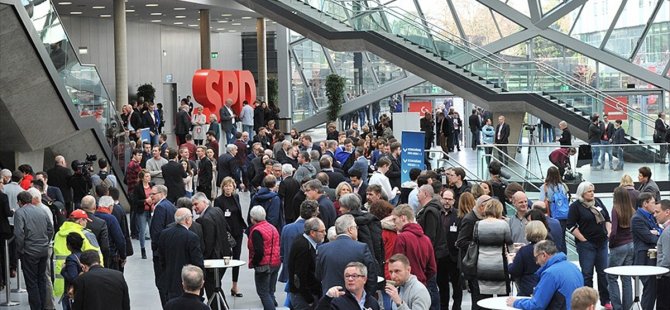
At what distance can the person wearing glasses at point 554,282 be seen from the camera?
1012cm

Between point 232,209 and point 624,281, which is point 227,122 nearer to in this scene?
point 232,209

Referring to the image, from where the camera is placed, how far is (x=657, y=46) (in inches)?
1673

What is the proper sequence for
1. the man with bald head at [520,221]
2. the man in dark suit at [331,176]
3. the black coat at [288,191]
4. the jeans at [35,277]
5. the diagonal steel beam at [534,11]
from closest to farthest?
the man with bald head at [520,221], the jeans at [35,277], the black coat at [288,191], the man in dark suit at [331,176], the diagonal steel beam at [534,11]

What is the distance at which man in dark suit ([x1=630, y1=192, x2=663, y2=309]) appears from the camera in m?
13.7

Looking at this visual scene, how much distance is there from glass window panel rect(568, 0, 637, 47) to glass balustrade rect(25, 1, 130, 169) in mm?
21850

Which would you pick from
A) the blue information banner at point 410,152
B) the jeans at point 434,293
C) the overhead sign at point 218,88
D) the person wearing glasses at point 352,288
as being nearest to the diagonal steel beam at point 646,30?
the overhead sign at point 218,88

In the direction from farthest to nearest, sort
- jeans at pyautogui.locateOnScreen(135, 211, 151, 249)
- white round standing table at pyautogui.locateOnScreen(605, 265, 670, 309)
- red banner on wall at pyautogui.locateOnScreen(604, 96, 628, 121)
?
red banner on wall at pyautogui.locateOnScreen(604, 96, 628, 121) → jeans at pyautogui.locateOnScreen(135, 211, 151, 249) → white round standing table at pyautogui.locateOnScreen(605, 265, 670, 309)

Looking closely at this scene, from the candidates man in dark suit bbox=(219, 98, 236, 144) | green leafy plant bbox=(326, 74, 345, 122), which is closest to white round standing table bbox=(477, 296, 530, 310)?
man in dark suit bbox=(219, 98, 236, 144)

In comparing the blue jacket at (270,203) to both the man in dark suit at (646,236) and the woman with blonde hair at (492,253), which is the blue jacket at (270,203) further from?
the man in dark suit at (646,236)

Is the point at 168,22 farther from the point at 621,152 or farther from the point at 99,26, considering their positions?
the point at 621,152

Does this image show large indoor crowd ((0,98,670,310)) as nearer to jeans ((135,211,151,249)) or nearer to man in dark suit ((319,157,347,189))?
man in dark suit ((319,157,347,189))

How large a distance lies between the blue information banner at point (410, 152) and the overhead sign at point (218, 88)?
62.0 feet

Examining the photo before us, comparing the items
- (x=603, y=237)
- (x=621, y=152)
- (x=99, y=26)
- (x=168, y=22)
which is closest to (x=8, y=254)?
(x=603, y=237)

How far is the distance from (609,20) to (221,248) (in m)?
31.5
